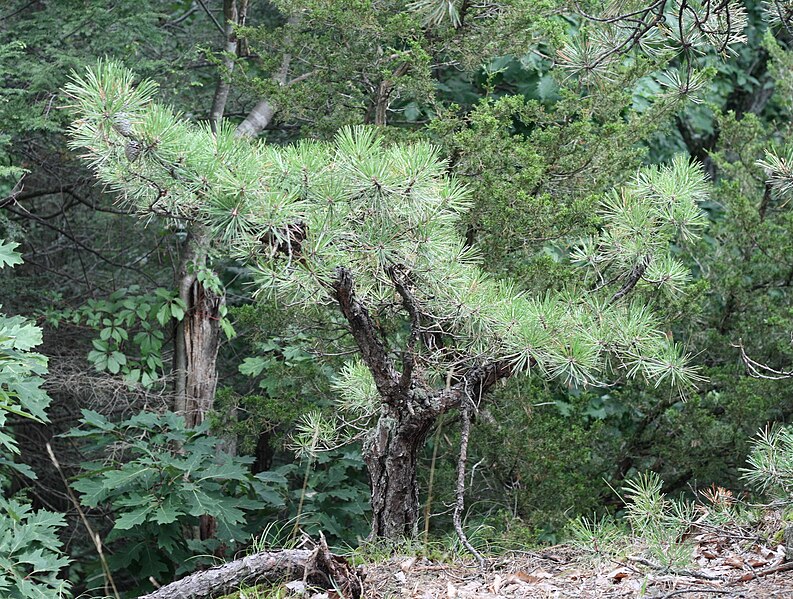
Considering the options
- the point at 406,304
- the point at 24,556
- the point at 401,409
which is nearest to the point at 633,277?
the point at 406,304

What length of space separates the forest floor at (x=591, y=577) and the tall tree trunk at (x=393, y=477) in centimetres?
31

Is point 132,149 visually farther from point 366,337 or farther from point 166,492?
point 166,492

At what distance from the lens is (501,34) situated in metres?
4.26

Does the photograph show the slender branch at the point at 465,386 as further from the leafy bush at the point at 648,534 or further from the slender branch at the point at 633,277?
the leafy bush at the point at 648,534

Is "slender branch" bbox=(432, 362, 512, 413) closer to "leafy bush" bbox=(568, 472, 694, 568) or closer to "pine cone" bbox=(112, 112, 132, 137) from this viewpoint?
"leafy bush" bbox=(568, 472, 694, 568)

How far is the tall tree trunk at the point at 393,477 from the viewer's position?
11.2 feet

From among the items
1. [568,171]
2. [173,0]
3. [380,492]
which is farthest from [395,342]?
[173,0]

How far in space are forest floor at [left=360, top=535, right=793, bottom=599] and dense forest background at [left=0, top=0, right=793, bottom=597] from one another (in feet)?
1.61

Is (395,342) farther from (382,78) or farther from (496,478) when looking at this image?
(382,78)

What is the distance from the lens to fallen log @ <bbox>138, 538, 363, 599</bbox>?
101 inches

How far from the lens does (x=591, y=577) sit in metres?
2.87

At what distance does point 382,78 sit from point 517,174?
1.02 m

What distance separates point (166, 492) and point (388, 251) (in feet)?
6.79

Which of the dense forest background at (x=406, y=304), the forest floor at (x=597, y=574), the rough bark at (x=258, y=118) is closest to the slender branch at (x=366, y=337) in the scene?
the dense forest background at (x=406, y=304)
